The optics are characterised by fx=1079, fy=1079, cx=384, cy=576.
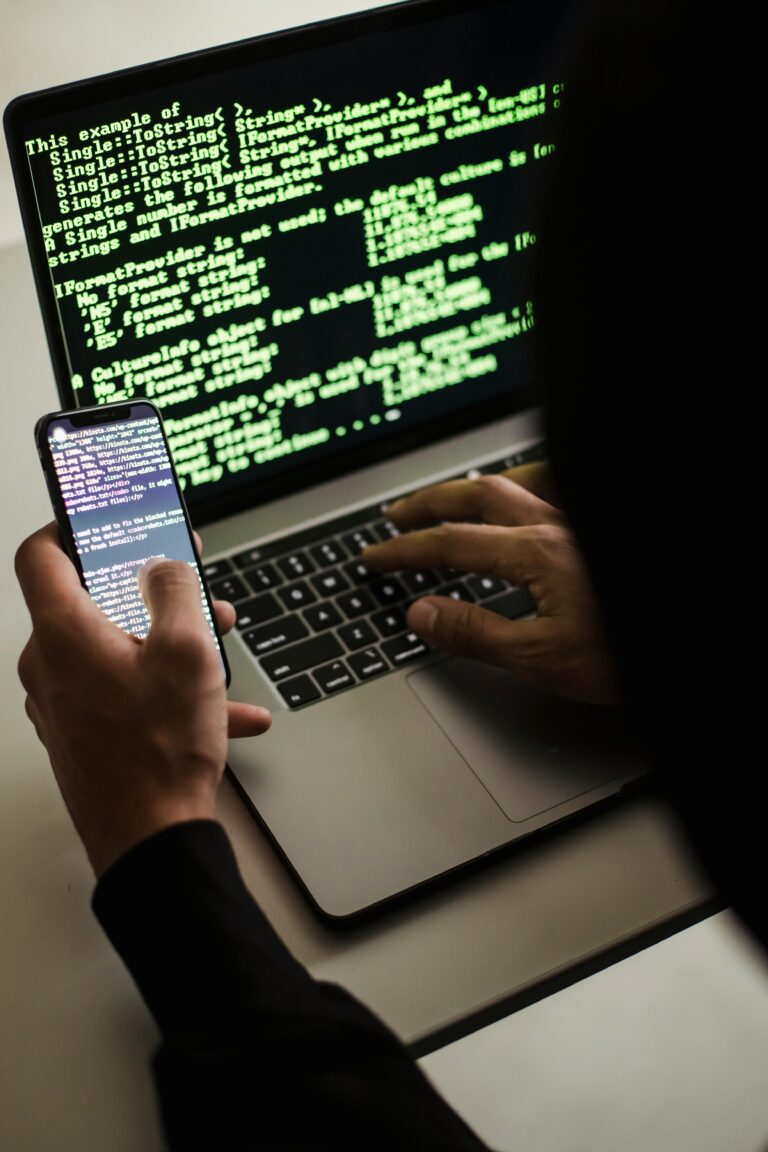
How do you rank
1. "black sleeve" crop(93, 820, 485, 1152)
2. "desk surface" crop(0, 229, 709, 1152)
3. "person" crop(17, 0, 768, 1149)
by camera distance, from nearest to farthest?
"person" crop(17, 0, 768, 1149) < "black sleeve" crop(93, 820, 485, 1152) < "desk surface" crop(0, 229, 709, 1152)

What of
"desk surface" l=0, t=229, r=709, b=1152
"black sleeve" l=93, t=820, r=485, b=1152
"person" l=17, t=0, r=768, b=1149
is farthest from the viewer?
"desk surface" l=0, t=229, r=709, b=1152

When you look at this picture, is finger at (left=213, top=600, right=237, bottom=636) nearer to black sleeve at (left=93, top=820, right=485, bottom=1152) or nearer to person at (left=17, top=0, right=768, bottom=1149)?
person at (left=17, top=0, right=768, bottom=1149)

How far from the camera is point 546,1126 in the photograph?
0.64 metres

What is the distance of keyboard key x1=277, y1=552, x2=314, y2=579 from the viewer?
72 centimetres

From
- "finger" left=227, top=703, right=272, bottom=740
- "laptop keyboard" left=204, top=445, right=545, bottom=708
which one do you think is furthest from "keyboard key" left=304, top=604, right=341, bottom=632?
"finger" left=227, top=703, right=272, bottom=740

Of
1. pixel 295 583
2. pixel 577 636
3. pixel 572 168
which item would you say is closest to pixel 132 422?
pixel 295 583

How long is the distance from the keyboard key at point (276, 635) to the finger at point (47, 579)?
0.14 m

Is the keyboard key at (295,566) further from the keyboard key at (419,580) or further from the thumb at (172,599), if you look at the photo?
the thumb at (172,599)

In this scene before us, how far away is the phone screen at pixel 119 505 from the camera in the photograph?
1.93 ft

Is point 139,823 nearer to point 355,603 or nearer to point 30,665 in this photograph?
point 30,665

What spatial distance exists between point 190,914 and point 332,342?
42 cm

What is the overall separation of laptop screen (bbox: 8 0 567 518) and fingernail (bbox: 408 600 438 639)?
0.52ft

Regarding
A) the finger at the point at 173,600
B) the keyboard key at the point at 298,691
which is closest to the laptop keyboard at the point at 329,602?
the keyboard key at the point at 298,691

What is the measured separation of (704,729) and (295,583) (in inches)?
16.4
